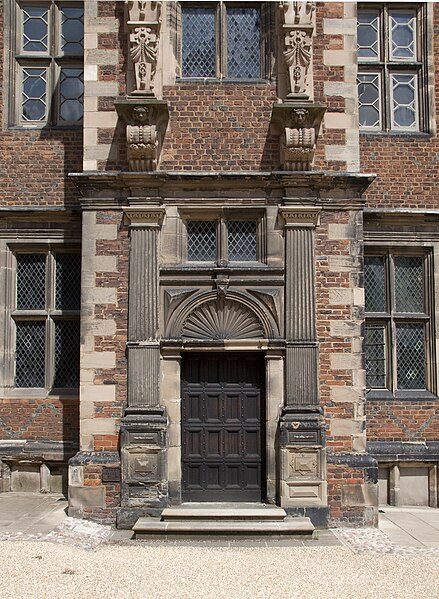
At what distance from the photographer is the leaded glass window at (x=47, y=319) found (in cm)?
1055

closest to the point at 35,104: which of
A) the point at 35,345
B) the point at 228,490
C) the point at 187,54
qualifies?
the point at 187,54

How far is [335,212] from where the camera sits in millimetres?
9305

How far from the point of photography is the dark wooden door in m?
9.19

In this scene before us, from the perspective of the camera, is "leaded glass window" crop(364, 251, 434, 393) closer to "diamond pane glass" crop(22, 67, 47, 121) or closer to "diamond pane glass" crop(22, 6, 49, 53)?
"diamond pane glass" crop(22, 67, 47, 121)

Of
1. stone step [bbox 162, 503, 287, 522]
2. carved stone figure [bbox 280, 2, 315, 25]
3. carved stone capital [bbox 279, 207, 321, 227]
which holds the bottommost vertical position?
stone step [bbox 162, 503, 287, 522]

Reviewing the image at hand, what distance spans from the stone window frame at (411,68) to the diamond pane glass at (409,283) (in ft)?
6.61

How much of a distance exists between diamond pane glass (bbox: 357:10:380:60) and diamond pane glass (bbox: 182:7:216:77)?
102 inches

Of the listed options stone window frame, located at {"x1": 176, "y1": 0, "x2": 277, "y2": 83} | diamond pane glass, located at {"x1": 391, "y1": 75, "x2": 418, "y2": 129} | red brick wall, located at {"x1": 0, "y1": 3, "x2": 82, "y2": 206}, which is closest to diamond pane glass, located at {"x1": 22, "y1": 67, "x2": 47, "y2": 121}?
red brick wall, located at {"x1": 0, "y1": 3, "x2": 82, "y2": 206}

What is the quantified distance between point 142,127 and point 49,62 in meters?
2.99

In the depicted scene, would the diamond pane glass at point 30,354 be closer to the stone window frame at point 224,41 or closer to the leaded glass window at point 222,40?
the stone window frame at point 224,41

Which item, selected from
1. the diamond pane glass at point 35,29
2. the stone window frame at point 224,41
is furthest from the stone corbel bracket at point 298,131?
the diamond pane glass at point 35,29

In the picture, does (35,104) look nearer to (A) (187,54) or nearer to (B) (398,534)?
(A) (187,54)

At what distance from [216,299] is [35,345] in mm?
3242

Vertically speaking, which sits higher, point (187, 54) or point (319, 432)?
point (187, 54)
